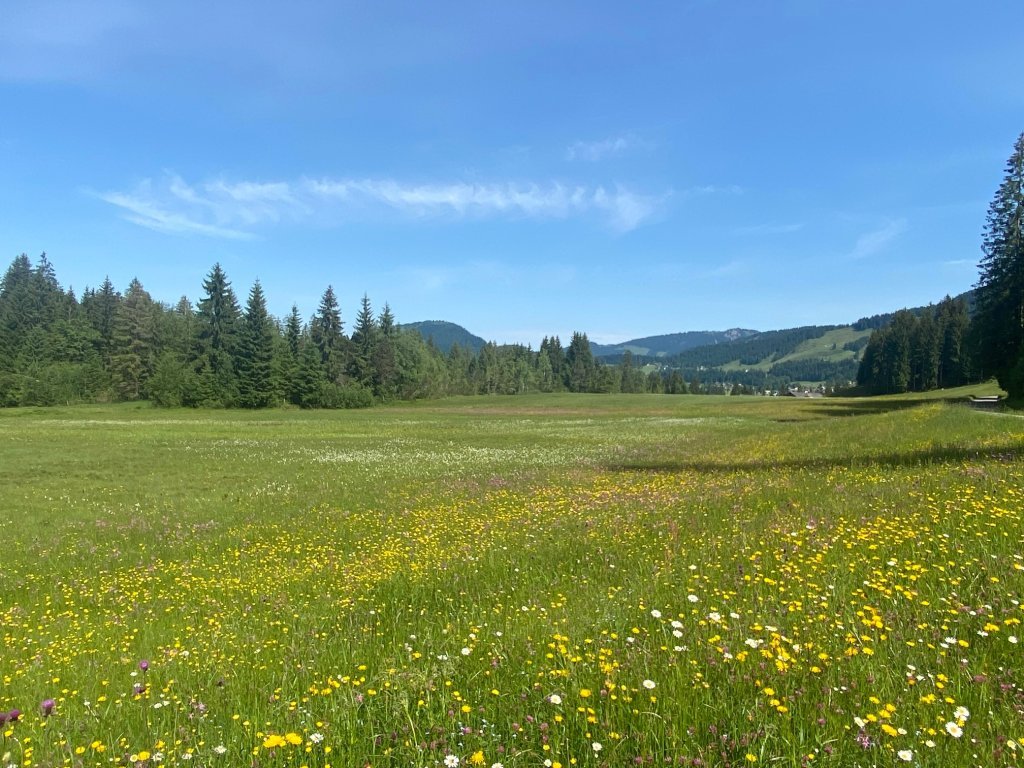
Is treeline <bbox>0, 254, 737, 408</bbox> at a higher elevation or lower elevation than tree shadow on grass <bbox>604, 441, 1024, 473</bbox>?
higher

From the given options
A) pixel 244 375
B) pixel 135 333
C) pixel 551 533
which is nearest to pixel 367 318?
pixel 244 375

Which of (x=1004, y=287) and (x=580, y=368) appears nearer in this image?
(x=1004, y=287)

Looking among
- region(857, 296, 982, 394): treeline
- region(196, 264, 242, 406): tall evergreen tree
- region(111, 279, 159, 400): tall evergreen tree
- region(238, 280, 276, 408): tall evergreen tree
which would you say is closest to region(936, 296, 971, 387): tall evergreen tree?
region(857, 296, 982, 394): treeline

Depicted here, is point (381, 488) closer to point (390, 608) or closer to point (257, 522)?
point (257, 522)

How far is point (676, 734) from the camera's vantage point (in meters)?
3.50

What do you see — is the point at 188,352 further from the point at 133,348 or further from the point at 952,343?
the point at 952,343

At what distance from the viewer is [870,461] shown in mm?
16938

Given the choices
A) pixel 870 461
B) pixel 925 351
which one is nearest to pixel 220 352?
pixel 870 461

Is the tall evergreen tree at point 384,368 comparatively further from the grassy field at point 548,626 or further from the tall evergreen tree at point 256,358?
the grassy field at point 548,626

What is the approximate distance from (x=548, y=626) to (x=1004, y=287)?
68.2 m

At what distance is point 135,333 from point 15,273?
4938 cm

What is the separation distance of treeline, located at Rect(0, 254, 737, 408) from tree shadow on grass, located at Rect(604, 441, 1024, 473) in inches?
3429

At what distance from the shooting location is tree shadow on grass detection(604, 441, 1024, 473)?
48.2 feet

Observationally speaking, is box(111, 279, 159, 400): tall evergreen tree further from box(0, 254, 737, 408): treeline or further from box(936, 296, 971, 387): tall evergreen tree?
box(936, 296, 971, 387): tall evergreen tree
